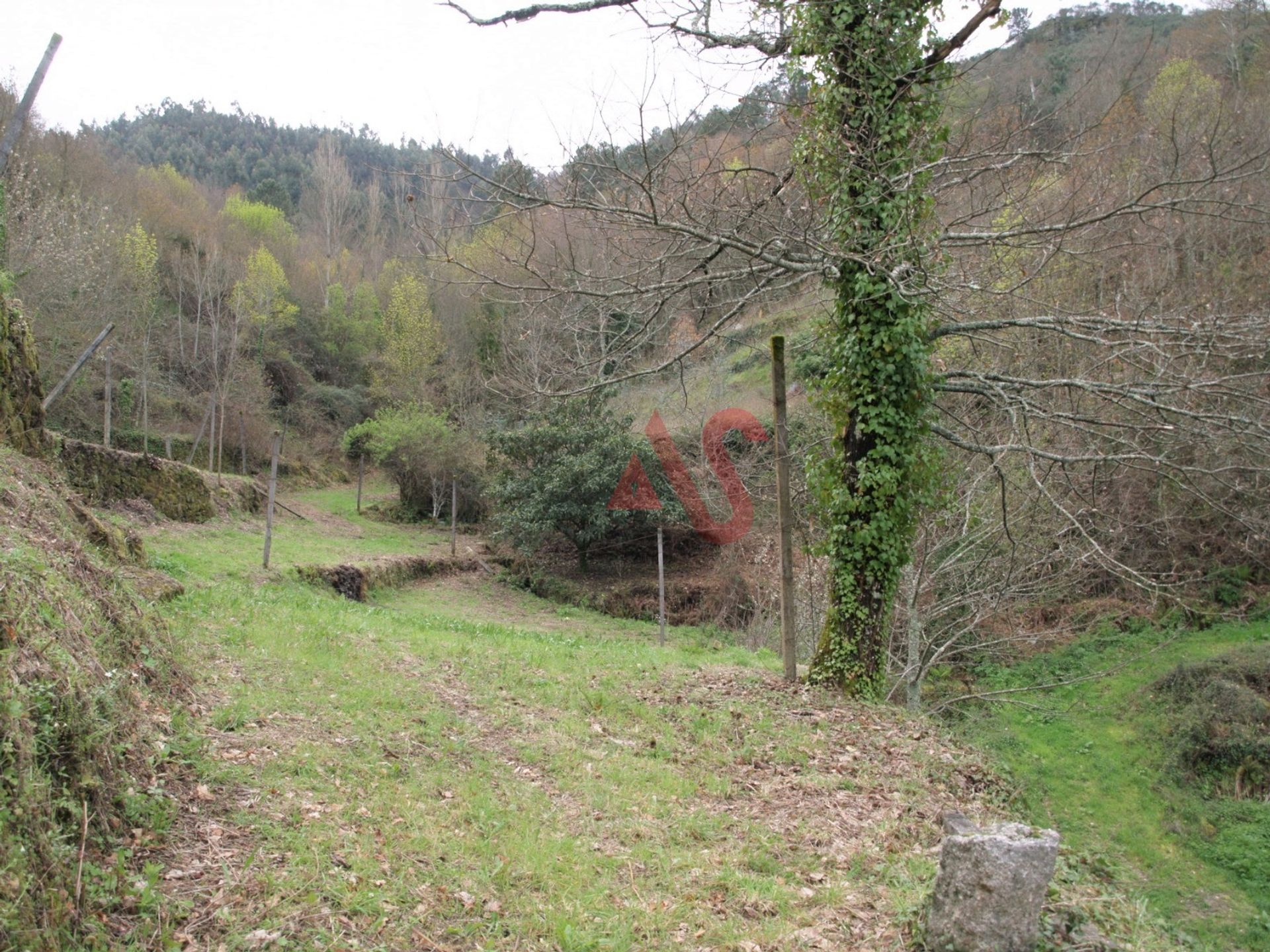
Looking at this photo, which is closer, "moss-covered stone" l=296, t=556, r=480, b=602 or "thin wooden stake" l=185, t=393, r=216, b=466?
"moss-covered stone" l=296, t=556, r=480, b=602

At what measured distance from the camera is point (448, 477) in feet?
97.9

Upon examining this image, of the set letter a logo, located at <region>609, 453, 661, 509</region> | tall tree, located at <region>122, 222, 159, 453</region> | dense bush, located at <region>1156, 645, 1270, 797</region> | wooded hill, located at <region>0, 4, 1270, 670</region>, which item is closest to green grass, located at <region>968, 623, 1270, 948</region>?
dense bush, located at <region>1156, 645, 1270, 797</region>

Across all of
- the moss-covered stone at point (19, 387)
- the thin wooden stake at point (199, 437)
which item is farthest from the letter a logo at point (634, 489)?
the moss-covered stone at point (19, 387)

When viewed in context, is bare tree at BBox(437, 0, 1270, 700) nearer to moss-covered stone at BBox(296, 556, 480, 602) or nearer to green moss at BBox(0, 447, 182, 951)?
green moss at BBox(0, 447, 182, 951)

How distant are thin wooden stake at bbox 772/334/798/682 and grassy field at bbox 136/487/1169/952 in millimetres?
546

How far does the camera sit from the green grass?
870 cm

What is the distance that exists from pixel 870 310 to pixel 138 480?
16424mm

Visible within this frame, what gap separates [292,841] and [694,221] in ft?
18.8

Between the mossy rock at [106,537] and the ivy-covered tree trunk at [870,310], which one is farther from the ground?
the ivy-covered tree trunk at [870,310]

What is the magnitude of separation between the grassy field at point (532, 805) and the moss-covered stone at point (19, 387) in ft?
8.60

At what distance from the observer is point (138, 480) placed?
1688 cm

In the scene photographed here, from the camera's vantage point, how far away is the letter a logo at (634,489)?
75.9 ft

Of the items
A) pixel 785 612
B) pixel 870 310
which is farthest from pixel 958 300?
pixel 785 612

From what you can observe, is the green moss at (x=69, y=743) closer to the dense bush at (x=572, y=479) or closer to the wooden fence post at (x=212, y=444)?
the dense bush at (x=572, y=479)
